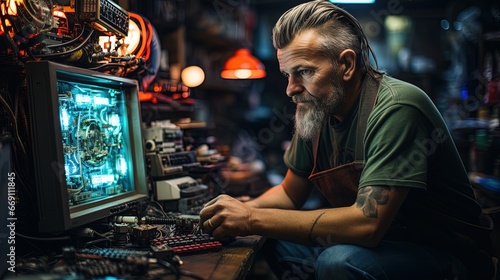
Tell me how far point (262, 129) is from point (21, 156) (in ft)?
19.8

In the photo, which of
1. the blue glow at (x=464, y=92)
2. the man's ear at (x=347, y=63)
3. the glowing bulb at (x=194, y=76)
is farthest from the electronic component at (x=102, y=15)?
the blue glow at (x=464, y=92)

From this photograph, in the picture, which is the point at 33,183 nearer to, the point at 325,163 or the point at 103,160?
the point at 103,160

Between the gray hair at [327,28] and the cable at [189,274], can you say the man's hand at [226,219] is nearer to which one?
the cable at [189,274]

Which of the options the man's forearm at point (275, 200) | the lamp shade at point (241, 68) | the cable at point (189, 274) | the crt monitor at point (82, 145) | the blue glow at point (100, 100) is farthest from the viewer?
the lamp shade at point (241, 68)

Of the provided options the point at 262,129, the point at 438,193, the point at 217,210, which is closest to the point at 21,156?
the point at 217,210

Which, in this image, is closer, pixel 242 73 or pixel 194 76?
pixel 194 76

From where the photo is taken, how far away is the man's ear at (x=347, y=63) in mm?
1770

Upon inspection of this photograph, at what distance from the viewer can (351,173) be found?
1.73 metres

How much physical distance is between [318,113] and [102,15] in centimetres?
88

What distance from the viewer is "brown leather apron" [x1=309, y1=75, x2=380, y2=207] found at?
5.58 feet

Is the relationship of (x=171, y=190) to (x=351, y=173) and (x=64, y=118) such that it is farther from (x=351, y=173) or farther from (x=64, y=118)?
(x=351, y=173)

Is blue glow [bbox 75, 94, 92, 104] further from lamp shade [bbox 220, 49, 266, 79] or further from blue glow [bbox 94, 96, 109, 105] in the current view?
lamp shade [bbox 220, 49, 266, 79]

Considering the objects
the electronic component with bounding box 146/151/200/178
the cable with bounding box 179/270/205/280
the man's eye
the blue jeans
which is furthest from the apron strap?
the electronic component with bounding box 146/151/200/178

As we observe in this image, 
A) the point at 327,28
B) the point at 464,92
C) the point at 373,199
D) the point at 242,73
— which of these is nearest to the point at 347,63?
the point at 327,28
